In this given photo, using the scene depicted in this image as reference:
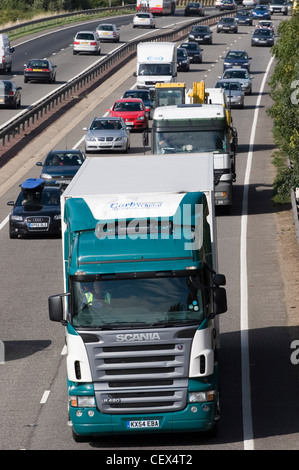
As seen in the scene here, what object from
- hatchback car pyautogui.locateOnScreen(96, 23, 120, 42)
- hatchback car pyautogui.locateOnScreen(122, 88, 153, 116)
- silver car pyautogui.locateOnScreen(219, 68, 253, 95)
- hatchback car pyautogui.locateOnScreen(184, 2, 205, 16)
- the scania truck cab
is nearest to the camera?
the scania truck cab

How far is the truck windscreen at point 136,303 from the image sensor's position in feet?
49.2

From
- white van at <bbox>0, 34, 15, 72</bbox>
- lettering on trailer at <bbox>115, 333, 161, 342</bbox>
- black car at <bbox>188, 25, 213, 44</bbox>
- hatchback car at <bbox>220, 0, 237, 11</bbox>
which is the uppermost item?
lettering on trailer at <bbox>115, 333, 161, 342</bbox>

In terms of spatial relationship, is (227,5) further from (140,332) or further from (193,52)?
(140,332)

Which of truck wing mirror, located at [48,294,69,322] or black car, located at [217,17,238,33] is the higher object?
truck wing mirror, located at [48,294,69,322]

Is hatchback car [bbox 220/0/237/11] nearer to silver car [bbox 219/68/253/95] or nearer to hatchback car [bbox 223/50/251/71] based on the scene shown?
hatchback car [bbox 223/50/251/71]

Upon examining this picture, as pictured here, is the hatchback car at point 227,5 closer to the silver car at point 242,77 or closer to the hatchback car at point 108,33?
the hatchback car at point 108,33

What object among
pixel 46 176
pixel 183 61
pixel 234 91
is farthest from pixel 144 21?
pixel 46 176

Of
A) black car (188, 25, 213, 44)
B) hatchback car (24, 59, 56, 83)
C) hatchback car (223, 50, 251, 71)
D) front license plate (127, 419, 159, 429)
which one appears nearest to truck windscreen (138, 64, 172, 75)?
hatchback car (24, 59, 56, 83)

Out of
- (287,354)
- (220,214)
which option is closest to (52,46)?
(220,214)

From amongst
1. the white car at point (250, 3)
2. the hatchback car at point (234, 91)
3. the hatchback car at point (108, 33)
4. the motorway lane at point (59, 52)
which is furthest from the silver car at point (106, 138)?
the white car at point (250, 3)

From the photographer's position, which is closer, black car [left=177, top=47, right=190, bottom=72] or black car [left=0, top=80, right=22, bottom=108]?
black car [left=0, top=80, right=22, bottom=108]

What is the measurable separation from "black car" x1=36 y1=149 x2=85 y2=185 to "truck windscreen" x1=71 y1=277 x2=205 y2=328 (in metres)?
22.0

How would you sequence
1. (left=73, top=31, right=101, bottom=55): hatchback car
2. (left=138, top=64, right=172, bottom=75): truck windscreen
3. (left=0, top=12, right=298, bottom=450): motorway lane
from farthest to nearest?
(left=73, top=31, right=101, bottom=55): hatchback car < (left=138, top=64, right=172, bottom=75): truck windscreen < (left=0, top=12, right=298, bottom=450): motorway lane

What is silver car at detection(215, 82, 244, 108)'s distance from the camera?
58.6 meters
